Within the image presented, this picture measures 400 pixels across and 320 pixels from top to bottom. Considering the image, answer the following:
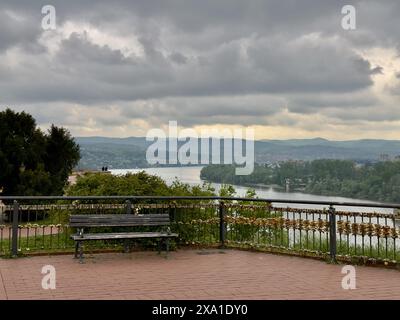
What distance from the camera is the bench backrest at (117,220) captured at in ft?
34.1

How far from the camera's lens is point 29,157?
26.6m

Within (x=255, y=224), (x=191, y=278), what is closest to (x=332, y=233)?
(x=255, y=224)

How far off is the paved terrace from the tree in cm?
1623

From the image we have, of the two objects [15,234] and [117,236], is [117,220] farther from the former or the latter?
[15,234]

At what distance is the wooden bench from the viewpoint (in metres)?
10.2

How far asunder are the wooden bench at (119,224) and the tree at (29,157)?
52.9ft

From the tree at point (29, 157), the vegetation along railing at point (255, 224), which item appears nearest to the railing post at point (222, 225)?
the vegetation along railing at point (255, 224)

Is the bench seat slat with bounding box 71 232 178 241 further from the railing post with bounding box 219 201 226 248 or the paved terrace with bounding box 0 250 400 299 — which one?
the railing post with bounding box 219 201 226 248

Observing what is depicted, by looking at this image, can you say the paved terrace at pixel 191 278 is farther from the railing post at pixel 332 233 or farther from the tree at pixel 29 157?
the tree at pixel 29 157

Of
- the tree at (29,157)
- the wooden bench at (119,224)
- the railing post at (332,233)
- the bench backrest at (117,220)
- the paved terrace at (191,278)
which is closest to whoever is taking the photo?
the paved terrace at (191,278)

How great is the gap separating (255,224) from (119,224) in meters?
3.06

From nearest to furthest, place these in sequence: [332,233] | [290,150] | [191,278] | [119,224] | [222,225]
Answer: [191,278] < [332,233] < [119,224] < [222,225] < [290,150]

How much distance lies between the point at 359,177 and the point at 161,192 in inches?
912

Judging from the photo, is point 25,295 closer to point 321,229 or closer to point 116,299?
point 116,299
